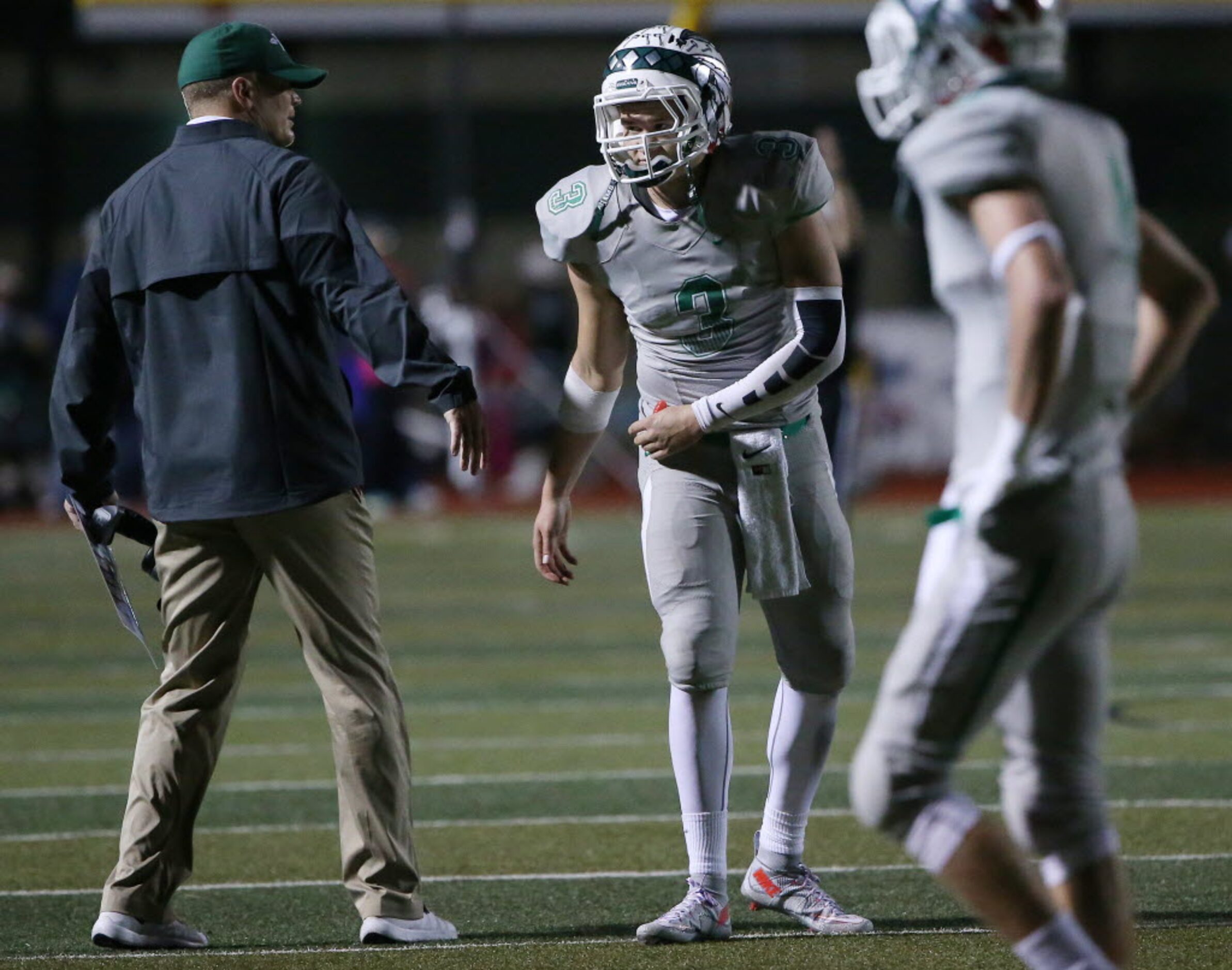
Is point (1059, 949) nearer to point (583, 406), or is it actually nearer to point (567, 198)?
point (583, 406)

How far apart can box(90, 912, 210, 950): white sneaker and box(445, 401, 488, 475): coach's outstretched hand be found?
1.19m

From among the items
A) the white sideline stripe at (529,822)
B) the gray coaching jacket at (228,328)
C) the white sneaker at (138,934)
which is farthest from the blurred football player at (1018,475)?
the white sideline stripe at (529,822)

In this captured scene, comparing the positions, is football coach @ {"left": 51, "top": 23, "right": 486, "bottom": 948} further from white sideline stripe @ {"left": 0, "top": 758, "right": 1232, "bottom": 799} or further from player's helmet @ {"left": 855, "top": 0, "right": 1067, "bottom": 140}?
white sideline stripe @ {"left": 0, "top": 758, "right": 1232, "bottom": 799}

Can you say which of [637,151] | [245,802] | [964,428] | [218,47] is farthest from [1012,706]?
[245,802]

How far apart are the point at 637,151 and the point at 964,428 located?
4.46 feet

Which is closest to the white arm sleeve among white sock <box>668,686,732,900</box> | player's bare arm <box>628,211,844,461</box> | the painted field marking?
player's bare arm <box>628,211,844,461</box>

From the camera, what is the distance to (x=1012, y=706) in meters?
3.32

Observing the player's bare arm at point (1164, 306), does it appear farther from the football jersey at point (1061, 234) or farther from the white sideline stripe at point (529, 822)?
the white sideline stripe at point (529, 822)

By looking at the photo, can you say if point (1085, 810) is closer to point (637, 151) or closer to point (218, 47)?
point (637, 151)

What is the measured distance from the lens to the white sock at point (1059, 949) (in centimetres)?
316

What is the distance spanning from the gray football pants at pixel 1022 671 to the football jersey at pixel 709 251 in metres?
1.34

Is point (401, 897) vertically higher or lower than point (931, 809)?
lower

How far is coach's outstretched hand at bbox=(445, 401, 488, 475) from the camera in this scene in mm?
4266

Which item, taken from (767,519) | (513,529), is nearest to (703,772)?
(767,519)
